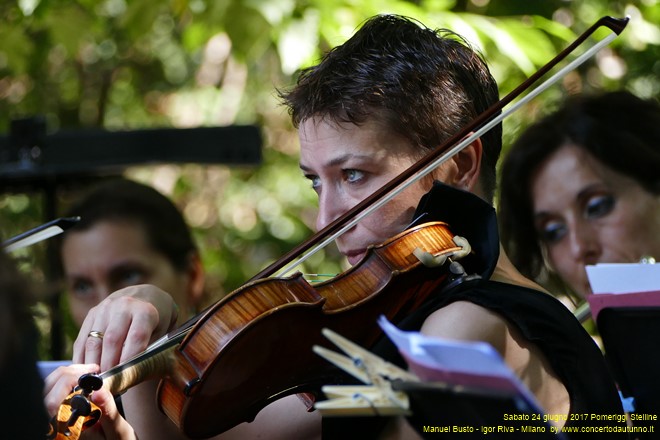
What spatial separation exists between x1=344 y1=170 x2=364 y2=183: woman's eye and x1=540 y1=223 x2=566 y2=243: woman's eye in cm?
158

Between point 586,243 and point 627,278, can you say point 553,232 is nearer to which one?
point 586,243

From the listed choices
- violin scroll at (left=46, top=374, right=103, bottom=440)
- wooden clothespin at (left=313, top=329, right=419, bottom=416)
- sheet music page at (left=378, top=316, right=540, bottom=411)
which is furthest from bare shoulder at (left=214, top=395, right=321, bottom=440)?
sheet music page at (left=378, top=316, right=540, bottom=411)

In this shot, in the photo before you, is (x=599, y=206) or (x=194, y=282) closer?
(x=599, y=206)

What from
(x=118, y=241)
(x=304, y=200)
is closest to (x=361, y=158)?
(x=118, y=241)

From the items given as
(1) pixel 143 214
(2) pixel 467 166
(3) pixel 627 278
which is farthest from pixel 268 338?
(1) pixel 143 214

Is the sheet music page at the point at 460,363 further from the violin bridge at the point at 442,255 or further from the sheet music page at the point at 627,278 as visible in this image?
the sheet music page at the point at 627,278

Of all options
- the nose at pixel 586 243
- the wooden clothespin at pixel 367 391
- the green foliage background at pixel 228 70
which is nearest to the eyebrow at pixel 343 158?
the green foliage background at pixel 228 70

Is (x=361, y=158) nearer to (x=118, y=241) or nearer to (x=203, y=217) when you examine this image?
(x=118, y=241)

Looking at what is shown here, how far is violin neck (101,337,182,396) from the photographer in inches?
A: 65.6

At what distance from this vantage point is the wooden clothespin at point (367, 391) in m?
1.23

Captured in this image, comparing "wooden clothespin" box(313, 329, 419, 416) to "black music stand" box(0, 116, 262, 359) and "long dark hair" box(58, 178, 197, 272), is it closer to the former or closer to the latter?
"long dark hair" box(58, 178, 197, 272)

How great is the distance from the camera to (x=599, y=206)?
10.5ft

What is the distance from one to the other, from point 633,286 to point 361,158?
1.81 feet

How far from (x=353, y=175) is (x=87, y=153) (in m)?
2.10
